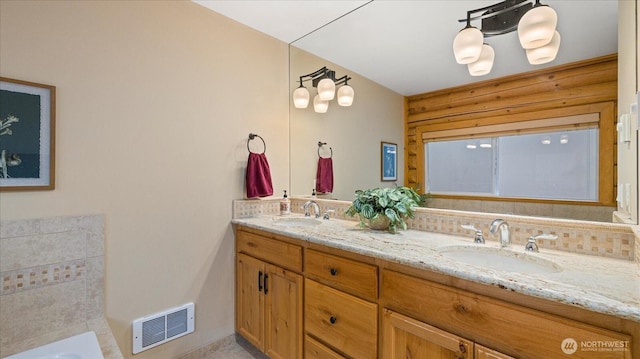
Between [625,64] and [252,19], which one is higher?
[252,19]

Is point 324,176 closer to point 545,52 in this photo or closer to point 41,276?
point 545,52

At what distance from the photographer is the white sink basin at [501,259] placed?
3.73 feet

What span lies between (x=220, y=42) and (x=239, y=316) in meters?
1.98

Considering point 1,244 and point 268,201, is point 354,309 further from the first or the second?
point 1,244

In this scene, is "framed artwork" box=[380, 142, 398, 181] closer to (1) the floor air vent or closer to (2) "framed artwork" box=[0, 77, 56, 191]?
(1) the floor air vent

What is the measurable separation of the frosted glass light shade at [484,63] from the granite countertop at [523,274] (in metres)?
0.87

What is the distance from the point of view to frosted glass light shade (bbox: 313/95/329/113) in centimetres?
234

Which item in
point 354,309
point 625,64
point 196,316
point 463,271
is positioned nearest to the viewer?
point 463,271

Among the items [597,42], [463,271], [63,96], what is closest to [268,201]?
[63,96]

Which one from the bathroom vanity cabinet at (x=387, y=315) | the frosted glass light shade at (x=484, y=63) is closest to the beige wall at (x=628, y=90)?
the frosted glass light shade at (x=484, y=63)

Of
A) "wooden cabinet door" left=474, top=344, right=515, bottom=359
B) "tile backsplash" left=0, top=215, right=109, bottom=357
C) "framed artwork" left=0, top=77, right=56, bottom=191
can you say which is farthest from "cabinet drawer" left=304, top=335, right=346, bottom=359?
"framed artwork" left=0, top=77, right=56, bottom=191

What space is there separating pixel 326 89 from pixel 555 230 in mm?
1712

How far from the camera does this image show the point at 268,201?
2.32 m

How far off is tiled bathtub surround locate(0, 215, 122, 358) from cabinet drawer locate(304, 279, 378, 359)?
2.96 ft
